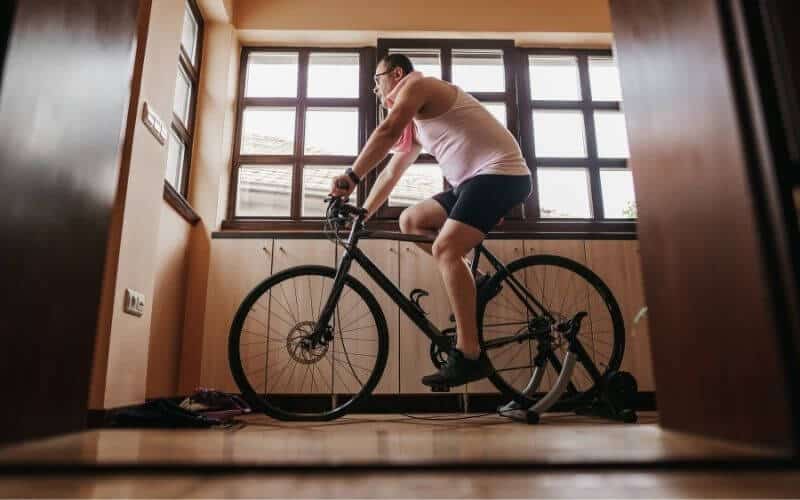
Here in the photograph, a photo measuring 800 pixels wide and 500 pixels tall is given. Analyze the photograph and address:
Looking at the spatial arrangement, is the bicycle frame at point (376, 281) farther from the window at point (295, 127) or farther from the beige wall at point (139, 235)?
the window at point (295, 127)

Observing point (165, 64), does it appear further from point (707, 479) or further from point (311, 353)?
point (707, 479)

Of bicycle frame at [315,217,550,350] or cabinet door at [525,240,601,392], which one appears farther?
cabinet door at [525,240,601,392]

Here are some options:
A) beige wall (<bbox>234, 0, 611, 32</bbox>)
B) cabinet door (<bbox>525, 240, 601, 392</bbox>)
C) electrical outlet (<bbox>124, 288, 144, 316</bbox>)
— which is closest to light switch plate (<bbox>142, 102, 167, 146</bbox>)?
electrical outlet (<bbox>124, 288, 144, 316</bbox>)

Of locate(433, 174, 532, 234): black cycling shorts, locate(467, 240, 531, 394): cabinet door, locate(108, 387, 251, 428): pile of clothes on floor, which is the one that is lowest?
locate(108, 387, 251, 428): pile of clothes on floor

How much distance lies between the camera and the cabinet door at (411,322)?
269 centimetres

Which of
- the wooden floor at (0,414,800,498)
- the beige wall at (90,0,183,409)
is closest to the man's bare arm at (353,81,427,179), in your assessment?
the beige wall at (90,0,183,409)

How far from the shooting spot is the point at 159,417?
1.59 meters

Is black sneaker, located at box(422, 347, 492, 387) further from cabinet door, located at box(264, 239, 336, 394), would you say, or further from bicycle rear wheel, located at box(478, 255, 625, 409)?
cabinet door, located at box(264, 239, 336, 394)

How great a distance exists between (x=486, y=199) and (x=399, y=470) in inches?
51.2

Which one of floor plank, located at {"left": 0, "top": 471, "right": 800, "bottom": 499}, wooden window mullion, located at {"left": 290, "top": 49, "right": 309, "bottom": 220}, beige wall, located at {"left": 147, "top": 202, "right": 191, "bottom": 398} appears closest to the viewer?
floor plank, located at {"left": 0, "top": 471, "right": 800, "bottom": 499}

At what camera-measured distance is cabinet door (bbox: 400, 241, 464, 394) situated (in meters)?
2.69

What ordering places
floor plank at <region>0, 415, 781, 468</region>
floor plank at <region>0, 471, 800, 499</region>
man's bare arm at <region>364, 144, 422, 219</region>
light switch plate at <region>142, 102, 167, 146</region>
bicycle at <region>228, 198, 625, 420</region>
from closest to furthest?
floor plank at <region>0, 471, 800, 499</region> < floor plank at <region>0, 415, 781, 468</region> < light switch plate at <region>142, 102, 167, 146</region> < man's bare arm at <region>364, 144, 422, 219</region> < bicycle at <region>228, 198, 625, 420</region>

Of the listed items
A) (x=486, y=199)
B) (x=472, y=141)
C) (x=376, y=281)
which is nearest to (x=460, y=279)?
(x=486, y=199)

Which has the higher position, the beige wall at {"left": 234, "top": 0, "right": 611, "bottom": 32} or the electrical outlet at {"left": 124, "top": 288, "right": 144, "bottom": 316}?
the beige wall at {"left": 234, "top": 0, "right": 611, "bottom": 32}
